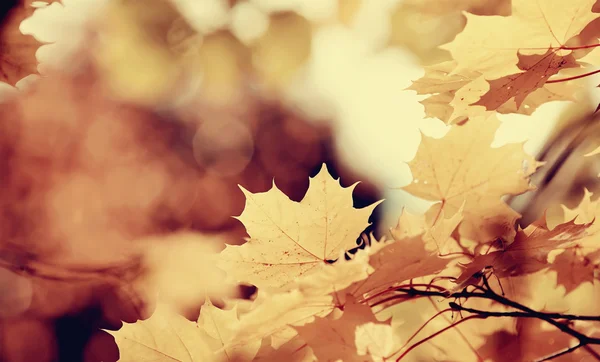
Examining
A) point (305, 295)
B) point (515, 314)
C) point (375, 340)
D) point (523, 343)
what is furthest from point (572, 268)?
point (305, 295)

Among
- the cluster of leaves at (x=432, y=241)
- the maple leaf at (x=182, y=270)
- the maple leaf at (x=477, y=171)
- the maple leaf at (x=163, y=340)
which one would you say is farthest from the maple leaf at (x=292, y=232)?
the maple leaf at (x=182, y=270)

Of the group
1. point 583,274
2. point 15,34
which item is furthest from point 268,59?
point 583,274

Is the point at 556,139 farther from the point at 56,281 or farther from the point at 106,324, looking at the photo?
the point at 56,281

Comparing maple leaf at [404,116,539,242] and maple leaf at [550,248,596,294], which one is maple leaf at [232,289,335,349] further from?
maple leaf at [550,248,596,294]

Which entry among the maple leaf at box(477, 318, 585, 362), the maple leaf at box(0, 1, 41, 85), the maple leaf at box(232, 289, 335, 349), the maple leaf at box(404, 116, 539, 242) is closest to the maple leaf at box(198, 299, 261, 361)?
the maple leaf at box(232, 289, 335, 349)

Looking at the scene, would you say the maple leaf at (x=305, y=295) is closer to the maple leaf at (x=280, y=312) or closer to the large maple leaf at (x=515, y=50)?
the maple leaf at (x=280, y=312)

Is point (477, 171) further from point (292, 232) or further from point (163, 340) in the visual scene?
point (163, 340)
